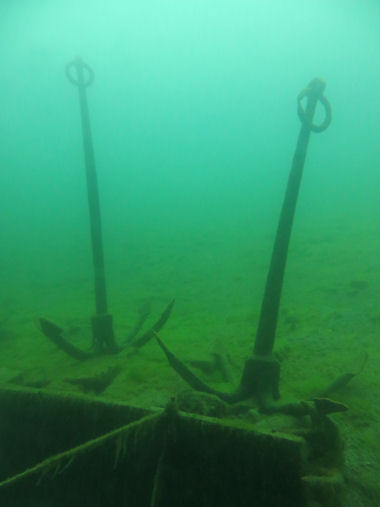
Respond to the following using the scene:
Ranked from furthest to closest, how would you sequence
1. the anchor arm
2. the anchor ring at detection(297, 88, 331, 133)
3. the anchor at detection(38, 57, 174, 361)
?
the anchor at detection(38, 57, 174, 361) → the anchor arm → the anchor ring at detection(297, 88, 331, 133)

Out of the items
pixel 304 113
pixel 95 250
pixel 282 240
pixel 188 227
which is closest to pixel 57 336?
pixel 95 250

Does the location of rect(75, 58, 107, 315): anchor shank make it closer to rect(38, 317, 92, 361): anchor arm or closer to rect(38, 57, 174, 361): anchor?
rect(38, 57, 174, 361): anchor

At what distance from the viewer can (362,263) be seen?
6.20 m

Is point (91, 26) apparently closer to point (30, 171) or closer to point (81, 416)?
point (30, 171)

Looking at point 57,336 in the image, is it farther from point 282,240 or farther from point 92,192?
point 282,240

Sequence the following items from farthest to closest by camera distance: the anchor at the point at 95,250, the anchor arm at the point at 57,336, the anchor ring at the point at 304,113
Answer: the anchor at the point at 95,250
the anchor arm at the point at 57,336
the anchor ring at the point at 304,113

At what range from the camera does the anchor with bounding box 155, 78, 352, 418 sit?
87.7 inches

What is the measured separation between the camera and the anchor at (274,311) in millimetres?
2229

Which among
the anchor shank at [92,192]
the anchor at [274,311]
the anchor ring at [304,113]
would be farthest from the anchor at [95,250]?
the anchor ring at [304,113]

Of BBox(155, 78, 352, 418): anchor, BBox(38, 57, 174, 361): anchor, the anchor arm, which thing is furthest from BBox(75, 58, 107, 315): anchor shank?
BBox(155, 78, 352, 418): anchor

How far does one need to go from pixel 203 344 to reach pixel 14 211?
1257 inches

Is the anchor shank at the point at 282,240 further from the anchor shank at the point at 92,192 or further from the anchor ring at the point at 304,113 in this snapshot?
the anchor shank at the point at 92,192

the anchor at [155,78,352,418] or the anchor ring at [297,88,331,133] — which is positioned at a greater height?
the anchor ring at [297,88,331,133]

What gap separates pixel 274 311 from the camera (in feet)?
7.77
